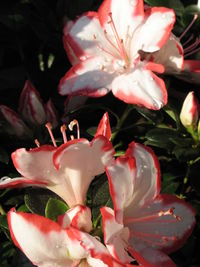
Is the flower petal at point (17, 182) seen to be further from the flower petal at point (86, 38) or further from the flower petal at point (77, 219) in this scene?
the flower petal at point (86, 38)

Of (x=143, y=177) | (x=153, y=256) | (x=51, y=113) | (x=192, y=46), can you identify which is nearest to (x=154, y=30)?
(x=192, y=46)

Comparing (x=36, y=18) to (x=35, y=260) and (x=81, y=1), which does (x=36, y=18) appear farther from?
(x=35, y=260)

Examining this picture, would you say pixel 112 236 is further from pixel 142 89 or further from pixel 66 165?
pixel 142 89

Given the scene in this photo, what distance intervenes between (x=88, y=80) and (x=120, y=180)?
477mm

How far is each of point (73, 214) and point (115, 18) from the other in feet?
2.05

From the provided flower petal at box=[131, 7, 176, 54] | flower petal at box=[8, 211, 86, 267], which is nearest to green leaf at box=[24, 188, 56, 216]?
flower petal at box=[8, 211, 86, 267]

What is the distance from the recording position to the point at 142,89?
4.28 feet

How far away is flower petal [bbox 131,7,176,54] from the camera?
1317 mm

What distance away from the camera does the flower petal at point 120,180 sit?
957mm

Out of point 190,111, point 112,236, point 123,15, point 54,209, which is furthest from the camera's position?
point 123,15

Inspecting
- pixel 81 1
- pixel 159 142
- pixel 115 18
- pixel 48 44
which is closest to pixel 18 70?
pixel 48 44

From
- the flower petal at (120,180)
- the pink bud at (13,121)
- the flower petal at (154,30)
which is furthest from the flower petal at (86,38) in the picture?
the flower petal at (120,180)

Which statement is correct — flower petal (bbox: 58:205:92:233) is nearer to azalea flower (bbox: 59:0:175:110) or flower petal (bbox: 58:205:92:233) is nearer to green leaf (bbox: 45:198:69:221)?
green leaf (bbox: 45:198:69:221)

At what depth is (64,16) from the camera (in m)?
1.61
